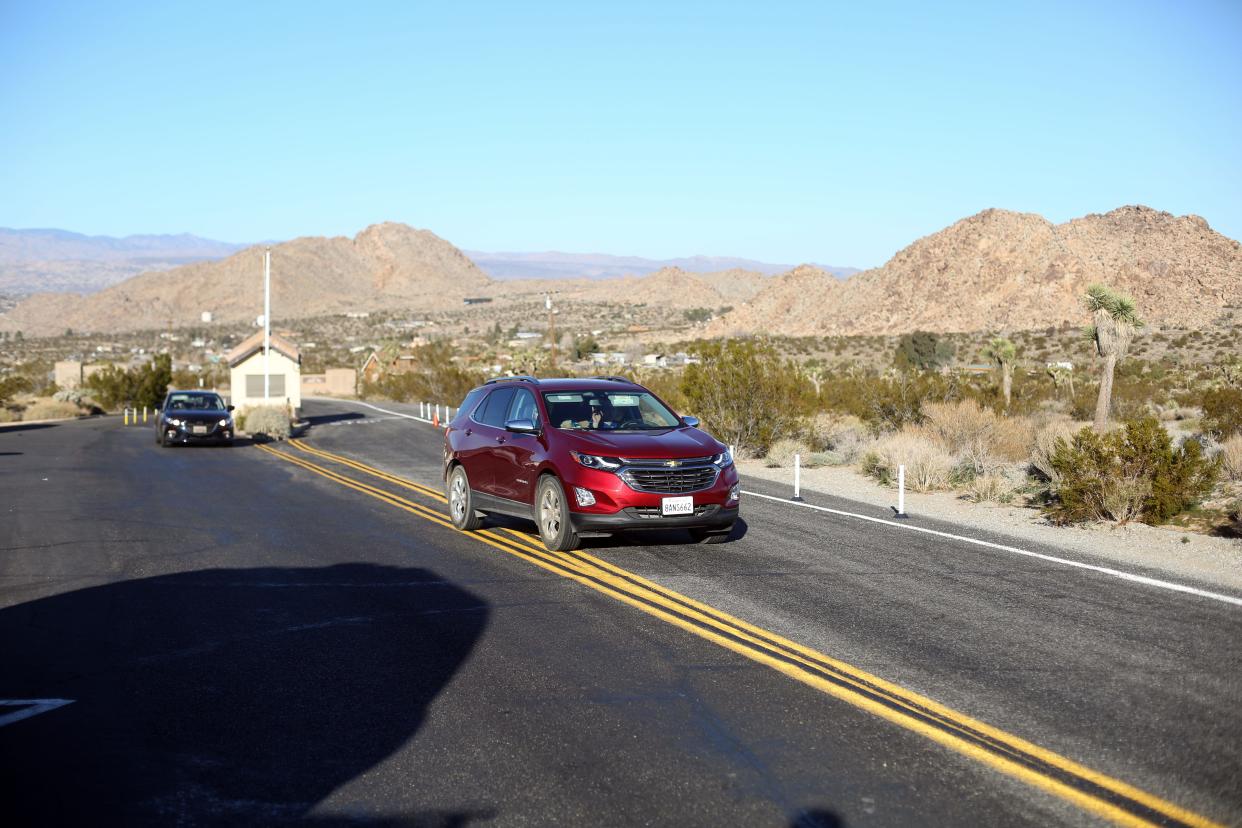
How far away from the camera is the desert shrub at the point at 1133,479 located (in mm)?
14312

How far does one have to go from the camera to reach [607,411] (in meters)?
13.5

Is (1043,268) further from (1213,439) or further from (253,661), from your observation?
(253,661)

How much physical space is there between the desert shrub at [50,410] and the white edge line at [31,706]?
52345 millimetres

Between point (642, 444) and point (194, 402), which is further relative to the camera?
point (194, 402)

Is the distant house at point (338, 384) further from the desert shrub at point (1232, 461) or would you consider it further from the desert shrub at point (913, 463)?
the desert shrub at point (1232, 461)

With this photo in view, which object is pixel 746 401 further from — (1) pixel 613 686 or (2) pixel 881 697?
(2) pixel 881 697

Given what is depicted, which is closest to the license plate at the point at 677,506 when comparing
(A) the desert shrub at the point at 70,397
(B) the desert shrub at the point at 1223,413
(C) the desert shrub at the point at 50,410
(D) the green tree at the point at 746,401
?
(D) the green tree at the point at 746,401

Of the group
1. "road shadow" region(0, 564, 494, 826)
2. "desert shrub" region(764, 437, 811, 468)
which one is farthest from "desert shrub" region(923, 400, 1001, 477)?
"road shadow" region(0, 564, 494, 826)

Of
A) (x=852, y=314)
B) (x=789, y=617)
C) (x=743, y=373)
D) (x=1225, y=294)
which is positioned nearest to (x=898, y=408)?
(x=743, y=373)

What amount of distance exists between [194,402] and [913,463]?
906 inches

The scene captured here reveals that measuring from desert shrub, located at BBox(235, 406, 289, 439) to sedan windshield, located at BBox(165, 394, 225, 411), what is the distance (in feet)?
11.5

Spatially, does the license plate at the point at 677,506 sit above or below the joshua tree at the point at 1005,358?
below

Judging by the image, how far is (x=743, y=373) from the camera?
2809cm

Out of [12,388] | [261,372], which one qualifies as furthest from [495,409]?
[12,388]
